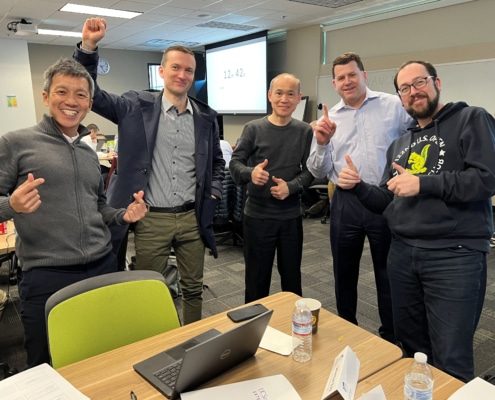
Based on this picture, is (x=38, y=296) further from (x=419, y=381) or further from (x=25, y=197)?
(x=419, y=381)

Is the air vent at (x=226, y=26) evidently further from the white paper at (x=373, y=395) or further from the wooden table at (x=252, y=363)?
the white paper at (x=373, y=395)

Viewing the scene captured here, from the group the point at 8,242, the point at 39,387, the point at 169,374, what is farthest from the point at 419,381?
the point at 8,242

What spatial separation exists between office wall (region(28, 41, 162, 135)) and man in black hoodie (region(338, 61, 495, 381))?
9088 mm

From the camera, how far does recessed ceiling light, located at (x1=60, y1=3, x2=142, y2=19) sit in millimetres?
5887

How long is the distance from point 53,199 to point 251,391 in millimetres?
1057

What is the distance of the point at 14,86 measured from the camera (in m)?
8.56

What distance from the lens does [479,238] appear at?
5.46ft

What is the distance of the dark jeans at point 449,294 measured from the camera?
5.46ft

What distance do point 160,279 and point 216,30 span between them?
6.94 meters

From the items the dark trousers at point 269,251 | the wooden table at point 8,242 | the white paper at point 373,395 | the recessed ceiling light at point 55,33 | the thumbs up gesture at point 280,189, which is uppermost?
the recessed ceiling light at point 55,33

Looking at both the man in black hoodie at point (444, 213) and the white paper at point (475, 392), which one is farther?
the man in black hoodie at point (444, 213)

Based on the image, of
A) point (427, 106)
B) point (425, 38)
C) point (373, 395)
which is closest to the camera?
point (373, 395)

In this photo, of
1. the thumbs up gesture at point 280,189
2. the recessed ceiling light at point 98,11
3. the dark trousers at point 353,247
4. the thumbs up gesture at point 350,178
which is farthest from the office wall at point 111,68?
the thumbs up gesture at point 350,178

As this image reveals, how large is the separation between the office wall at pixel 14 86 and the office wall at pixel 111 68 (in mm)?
434
